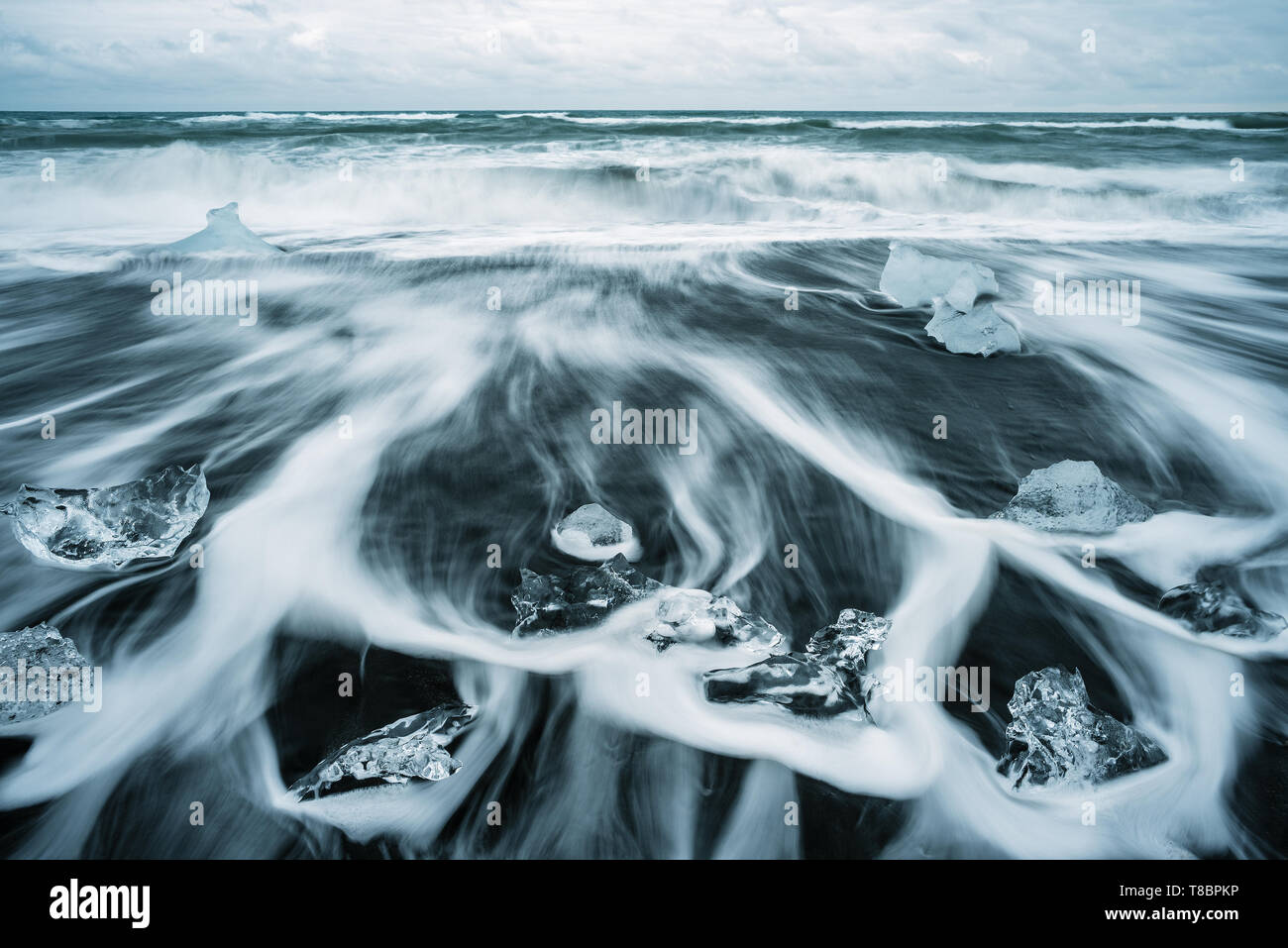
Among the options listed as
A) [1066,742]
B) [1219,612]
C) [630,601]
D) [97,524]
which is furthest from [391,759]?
[1219,612]

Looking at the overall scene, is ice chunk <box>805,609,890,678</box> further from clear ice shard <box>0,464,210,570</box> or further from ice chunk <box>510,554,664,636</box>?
clear ice shard <box>0,464,210,570</box>

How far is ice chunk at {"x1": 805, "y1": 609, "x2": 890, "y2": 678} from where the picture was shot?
2.62 metres

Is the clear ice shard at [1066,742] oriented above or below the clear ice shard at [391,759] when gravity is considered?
above

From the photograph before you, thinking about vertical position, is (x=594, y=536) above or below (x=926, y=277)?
below

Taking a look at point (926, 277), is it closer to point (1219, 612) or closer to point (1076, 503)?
point (1076, 503)

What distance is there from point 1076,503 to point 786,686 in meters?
1.77

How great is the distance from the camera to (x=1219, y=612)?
2766 mm

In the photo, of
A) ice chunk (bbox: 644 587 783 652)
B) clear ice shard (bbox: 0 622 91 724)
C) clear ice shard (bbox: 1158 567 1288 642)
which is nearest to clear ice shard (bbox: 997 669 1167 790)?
clear ice shard (bbox: 1158 567 1288 642)

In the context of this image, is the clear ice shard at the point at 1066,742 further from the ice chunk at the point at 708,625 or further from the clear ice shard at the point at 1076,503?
the clear ice shard at the point at 1076,503

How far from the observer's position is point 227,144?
56.9ft

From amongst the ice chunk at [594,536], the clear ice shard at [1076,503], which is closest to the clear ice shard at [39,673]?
the ice chunk at [594,536]

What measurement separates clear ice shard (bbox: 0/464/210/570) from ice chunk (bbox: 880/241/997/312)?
17.8 ft

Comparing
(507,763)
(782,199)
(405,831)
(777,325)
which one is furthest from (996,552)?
(782,199)

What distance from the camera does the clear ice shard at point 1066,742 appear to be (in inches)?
87.3
